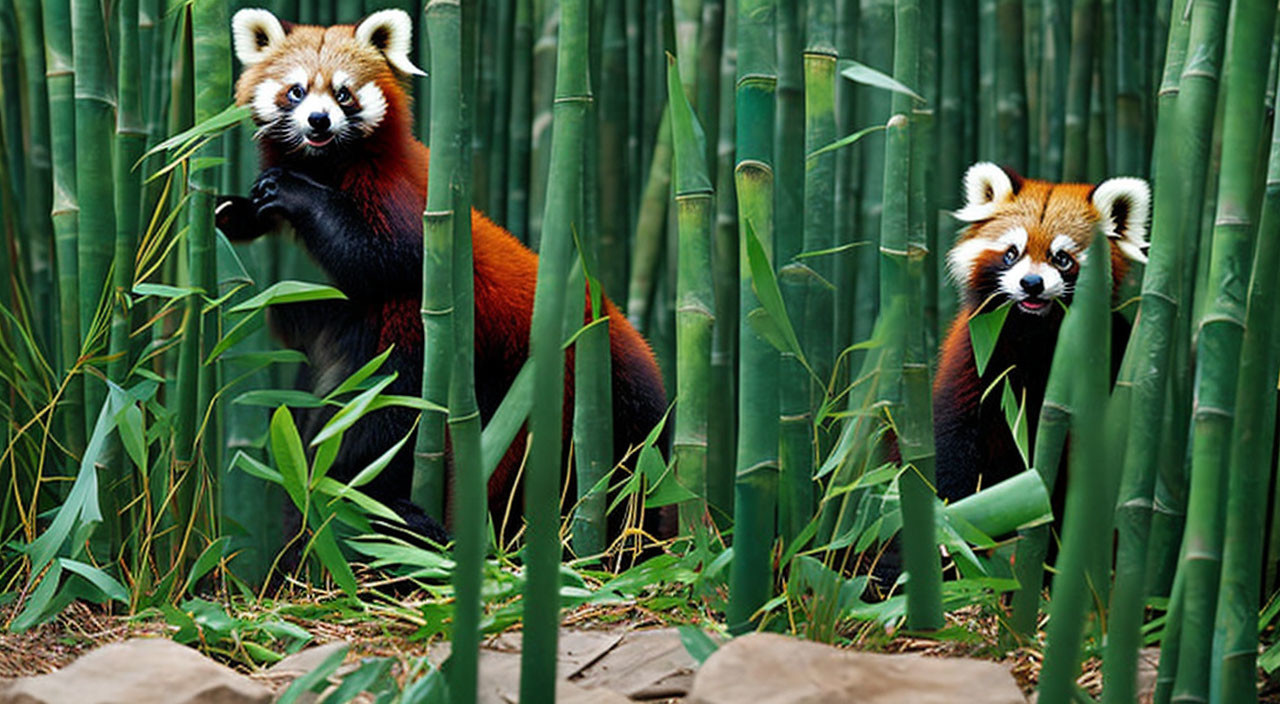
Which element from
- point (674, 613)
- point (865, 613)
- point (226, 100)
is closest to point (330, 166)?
point (226, 100)

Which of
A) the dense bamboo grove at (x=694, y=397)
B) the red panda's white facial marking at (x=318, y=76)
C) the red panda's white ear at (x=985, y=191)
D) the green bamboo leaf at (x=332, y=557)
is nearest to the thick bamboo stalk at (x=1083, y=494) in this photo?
the dense bamboo grove at (x=694, y=397)

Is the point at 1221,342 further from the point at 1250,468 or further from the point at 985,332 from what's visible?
the point at 985,332

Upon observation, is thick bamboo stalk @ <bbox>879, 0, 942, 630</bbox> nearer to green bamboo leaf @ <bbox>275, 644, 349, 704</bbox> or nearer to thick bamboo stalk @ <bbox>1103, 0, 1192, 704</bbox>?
thick bamboo stalk @ <bbox>1103, 0, 1192, 704</bbox>

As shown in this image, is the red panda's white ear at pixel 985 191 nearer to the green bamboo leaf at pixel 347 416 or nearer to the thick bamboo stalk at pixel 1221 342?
the thick bamboo stalk at pixel 1221 342

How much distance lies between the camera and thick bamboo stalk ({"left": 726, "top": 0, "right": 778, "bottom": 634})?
1.28 metres

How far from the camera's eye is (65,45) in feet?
5.65

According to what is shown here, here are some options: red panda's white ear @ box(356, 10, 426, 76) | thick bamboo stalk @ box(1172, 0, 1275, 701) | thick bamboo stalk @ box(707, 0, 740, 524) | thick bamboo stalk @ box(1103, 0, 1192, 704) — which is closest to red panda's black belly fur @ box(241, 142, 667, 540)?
red panda's white ear @ box(356, 10, 426, 76)

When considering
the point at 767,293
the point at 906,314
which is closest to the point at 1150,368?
the point at 906,314

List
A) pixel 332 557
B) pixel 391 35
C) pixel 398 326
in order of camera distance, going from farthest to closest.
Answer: pixel 391 35 → pixel 398 326 → pixel 332 557

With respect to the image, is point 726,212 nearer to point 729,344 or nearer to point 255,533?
point 729,344

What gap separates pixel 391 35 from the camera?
2.10 metres

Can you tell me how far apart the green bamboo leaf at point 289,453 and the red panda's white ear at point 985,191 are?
4.12 ft

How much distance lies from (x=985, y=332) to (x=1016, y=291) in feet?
1.65

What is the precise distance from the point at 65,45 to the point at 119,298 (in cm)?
36
